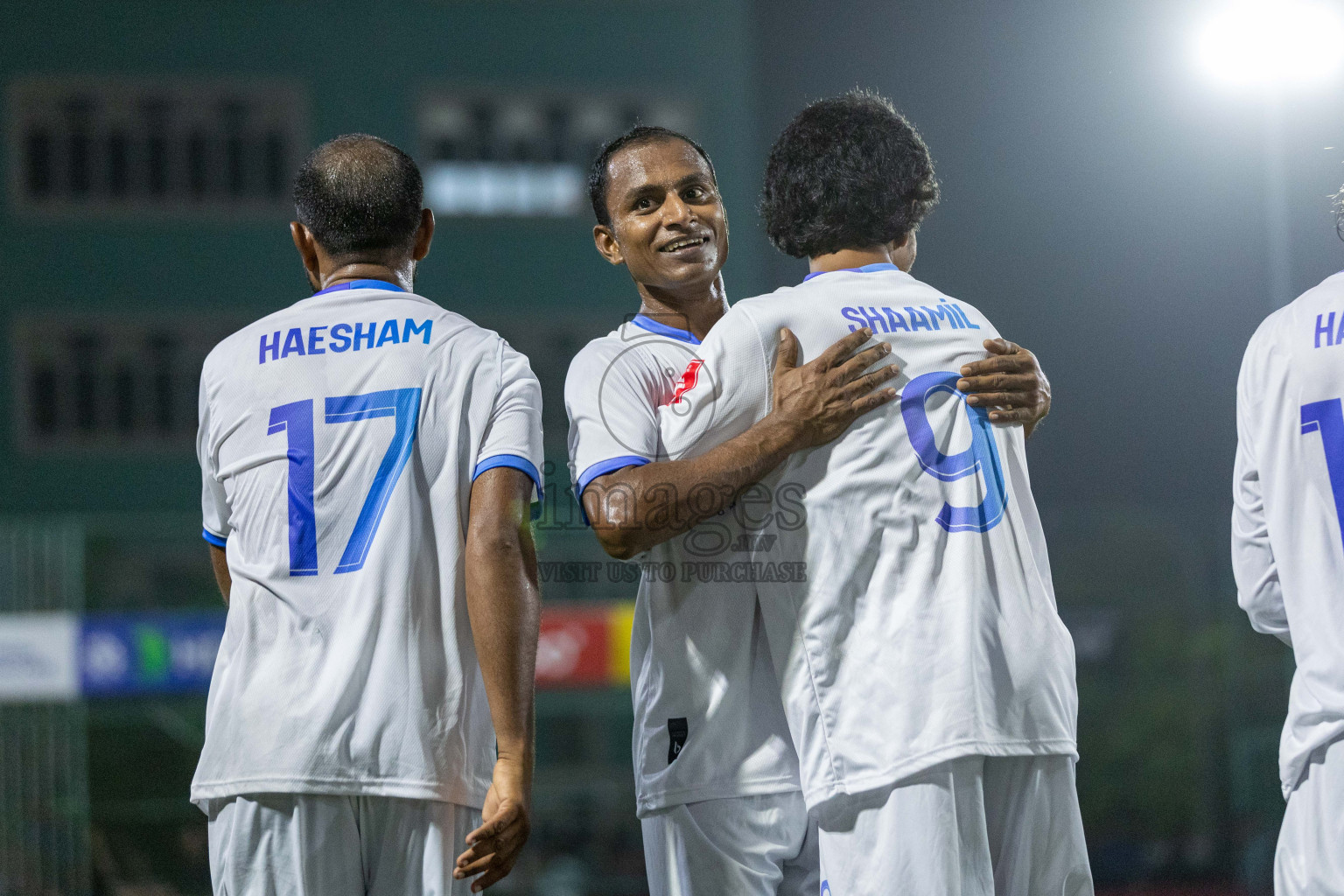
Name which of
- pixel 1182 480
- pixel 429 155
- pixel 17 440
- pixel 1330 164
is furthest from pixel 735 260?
Answer: pixel 1330 164

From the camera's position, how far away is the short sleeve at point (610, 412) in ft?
8.93

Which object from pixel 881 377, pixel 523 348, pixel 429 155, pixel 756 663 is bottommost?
pixel 756 663

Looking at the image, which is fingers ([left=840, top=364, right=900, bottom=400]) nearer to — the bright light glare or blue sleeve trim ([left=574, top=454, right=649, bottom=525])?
blue sleeve trim ([left=574, top=454, right=649, bottom=525])

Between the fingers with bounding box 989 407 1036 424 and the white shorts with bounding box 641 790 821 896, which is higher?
the fingers with bounding box 989 407 1036 424

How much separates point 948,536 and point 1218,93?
36.2 ft

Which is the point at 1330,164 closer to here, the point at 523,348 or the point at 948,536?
the point at 948,536

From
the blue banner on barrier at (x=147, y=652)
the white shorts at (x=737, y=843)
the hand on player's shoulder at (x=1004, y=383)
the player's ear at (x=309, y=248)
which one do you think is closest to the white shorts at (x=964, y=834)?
the white shorts at (x=737, y=843)

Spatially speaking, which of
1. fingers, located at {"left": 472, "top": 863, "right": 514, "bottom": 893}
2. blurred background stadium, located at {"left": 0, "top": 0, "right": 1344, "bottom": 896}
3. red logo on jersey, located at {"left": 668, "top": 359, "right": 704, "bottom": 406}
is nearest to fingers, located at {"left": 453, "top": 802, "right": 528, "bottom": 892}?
fingers, located at {"left": 472, "top": 863, "right": 514, "bottom": 893}

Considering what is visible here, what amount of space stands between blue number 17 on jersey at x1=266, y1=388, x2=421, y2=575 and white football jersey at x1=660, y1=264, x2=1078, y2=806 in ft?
1.72

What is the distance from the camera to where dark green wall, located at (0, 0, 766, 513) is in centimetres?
1988

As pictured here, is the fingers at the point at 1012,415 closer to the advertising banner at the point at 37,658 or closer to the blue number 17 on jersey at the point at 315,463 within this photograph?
the blue number 17 on jersey at the point at 315,463

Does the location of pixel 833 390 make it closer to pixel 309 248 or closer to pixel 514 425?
pixel 514 425

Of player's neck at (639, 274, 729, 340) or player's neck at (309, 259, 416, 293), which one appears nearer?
player's neck at (309, 259, 416, 293)

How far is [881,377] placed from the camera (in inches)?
104
